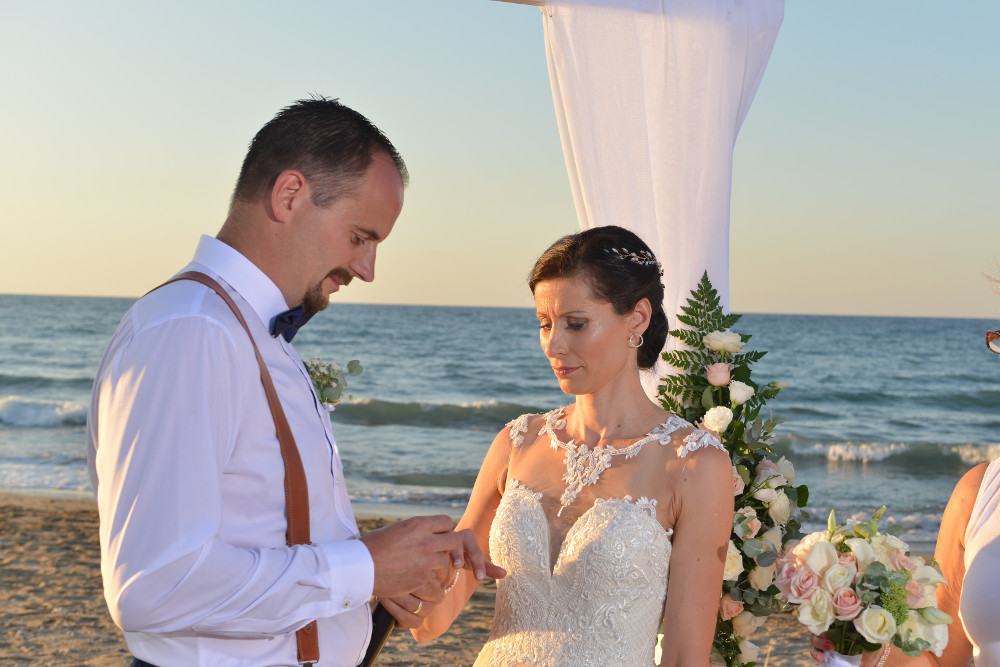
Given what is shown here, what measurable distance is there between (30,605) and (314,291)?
602 centimetres

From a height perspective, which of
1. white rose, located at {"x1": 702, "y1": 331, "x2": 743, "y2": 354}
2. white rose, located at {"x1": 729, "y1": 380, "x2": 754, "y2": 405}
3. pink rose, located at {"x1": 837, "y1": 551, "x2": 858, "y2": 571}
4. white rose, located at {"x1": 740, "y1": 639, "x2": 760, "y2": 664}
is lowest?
white rose, located at {"x1": 740, "y1": 639, "x2": 760, "y2": 664}

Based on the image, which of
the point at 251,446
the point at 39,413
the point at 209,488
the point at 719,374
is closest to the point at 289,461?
the point at 251,446

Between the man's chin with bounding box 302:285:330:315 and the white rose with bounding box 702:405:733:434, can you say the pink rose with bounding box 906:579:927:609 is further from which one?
the man's chin with bounding box 302:285:330:315

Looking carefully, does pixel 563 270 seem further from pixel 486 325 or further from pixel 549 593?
pixel 486 325

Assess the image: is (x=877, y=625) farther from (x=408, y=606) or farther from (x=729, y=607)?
(x=408, y=606)

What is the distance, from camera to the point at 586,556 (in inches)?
110

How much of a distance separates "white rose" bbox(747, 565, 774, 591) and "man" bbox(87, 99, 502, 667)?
1311 mm

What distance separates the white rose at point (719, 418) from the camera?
3078 millimetres

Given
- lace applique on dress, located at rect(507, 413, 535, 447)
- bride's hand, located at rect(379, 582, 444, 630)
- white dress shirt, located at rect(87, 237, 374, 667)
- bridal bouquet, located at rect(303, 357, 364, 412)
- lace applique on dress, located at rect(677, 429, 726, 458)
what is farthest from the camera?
bridal bouquet, located at rect(303, 357, 364, 412)

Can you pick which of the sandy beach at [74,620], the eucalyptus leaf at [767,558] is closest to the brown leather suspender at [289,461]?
the eucalyptus leaf at [767,558]

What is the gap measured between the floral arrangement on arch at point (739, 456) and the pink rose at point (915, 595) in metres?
0.70

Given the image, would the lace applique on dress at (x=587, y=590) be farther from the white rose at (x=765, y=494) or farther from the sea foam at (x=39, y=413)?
the sea foam at (x=39, y=413)

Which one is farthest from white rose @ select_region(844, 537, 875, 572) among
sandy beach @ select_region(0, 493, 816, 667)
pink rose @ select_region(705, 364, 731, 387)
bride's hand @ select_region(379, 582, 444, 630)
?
sandy beach @ select_region(0, 493, 816, 667)

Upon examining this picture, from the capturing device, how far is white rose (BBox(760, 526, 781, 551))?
3087mm
